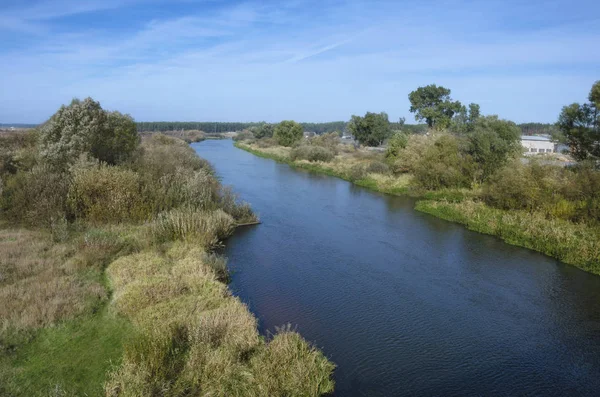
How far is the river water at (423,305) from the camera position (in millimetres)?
9664

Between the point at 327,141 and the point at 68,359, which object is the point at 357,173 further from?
the point at 68,359

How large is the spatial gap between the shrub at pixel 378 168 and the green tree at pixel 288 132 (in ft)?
129

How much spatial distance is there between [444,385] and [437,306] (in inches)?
168

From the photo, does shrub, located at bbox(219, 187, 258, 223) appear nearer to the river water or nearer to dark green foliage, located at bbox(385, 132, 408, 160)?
the river water

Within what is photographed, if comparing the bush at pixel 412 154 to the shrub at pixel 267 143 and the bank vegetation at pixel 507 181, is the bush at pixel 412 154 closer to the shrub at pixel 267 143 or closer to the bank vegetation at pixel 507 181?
the bank vegetation at pixel 507 181

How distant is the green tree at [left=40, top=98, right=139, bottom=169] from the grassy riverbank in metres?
0.27

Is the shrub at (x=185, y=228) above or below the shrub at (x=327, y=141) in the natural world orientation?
below

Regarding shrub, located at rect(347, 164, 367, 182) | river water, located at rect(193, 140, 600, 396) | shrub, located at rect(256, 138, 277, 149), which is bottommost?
river water, located at rect(193, 140, 600, 396)

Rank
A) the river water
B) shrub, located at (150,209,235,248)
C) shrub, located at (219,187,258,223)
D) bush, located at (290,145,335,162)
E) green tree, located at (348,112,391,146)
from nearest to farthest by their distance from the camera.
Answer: the river water, shrub, located at (150,209,235,248), shrub, located at (219,187,258,223), bush, located at (290,145,335,162), green tree, located at (348,112,391,146)

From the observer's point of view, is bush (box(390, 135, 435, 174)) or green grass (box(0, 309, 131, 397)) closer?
green grass (box(0, 309, 131, 397))

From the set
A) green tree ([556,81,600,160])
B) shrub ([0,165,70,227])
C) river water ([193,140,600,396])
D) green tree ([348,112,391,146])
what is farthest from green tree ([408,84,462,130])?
shrub ([0,165,70,227])

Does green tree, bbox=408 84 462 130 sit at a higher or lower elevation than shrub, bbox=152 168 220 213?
higher

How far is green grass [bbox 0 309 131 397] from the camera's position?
24.8ft

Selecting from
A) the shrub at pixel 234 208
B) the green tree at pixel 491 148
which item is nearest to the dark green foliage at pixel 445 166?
the green tree at pixel 491 148
